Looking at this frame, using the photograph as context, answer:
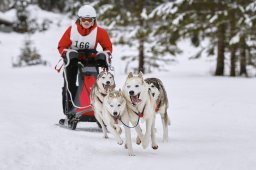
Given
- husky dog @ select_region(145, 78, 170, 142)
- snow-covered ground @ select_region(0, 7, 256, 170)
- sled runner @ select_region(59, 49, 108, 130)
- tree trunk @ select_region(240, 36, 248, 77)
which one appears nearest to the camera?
snow-covered ground @ select_region(0, 7, 256, 170)

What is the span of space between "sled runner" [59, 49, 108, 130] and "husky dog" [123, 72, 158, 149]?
189 cm

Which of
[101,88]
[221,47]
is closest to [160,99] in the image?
[101,88]

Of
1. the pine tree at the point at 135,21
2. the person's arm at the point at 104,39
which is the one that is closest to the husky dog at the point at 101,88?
the person's arm at the point at 104,39

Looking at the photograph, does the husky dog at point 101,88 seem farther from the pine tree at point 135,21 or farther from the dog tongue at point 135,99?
the pine tree at point 135,21

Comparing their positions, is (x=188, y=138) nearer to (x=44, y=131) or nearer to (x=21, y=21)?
(x=44, y=131)

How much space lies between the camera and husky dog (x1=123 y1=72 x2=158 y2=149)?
5660mm

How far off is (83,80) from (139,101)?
86.7 inches

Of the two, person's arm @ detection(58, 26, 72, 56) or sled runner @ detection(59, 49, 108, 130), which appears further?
person's arm @ detection(58, 26, 72, 56)

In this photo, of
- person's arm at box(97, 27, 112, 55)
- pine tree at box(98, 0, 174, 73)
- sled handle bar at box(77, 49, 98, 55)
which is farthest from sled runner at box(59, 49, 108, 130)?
pine tree at box(98, 0, 174, 73)

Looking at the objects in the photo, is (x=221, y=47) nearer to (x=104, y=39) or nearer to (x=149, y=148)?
(x=104, y=39)

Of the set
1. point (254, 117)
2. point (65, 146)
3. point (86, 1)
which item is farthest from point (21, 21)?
point (65, 146)

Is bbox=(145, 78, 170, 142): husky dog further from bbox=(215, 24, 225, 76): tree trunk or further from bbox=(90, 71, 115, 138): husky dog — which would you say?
bbox=(215, 24, 225, 76): tree trunk

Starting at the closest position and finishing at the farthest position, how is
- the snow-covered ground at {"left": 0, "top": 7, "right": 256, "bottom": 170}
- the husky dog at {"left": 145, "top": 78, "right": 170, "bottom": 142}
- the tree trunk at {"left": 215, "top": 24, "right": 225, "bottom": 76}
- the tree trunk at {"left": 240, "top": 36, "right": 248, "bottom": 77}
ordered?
the snow-covered ground at {"left": 0, "top": 7, "right": 256, "bottom": 170} < the husky dog at {"left": 145, "top": 78, "right": 170, "bottom": 142} < the tree trunk at {"left": 240, "top": 36, "right": 248, "bottom": 77} < the tree trunk at {"left": 215, "top": 24, "right": 225, "bottom": 76}

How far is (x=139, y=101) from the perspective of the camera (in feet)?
18.8
